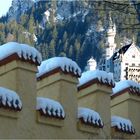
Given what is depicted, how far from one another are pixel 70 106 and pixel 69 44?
17008cm

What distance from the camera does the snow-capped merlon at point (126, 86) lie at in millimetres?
9188

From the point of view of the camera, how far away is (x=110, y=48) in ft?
546

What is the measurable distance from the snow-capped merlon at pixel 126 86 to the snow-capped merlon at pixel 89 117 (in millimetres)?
973

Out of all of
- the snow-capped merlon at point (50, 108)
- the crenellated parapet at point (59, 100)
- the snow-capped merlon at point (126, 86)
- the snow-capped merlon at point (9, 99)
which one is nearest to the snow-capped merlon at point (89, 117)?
the crenellated parapet at point (59, 100)

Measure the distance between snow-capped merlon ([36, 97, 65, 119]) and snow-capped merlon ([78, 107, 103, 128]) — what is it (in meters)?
0.44

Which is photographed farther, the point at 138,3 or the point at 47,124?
the point at 138,3

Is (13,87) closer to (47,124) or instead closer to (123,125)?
(47,124)

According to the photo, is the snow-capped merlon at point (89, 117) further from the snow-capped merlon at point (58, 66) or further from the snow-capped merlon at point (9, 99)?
the snow-capped merlon at point (9, 99)

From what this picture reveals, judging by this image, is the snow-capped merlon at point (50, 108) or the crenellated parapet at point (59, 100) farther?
the snow-capped merlon at point (50, 108)

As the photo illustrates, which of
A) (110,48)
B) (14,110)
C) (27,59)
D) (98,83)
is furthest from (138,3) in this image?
(110,48)

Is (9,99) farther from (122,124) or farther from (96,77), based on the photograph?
(122,124)

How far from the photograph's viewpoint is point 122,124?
29.0ft

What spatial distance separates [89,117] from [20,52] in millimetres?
1437

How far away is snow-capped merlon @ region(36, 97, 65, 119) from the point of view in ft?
25.0
